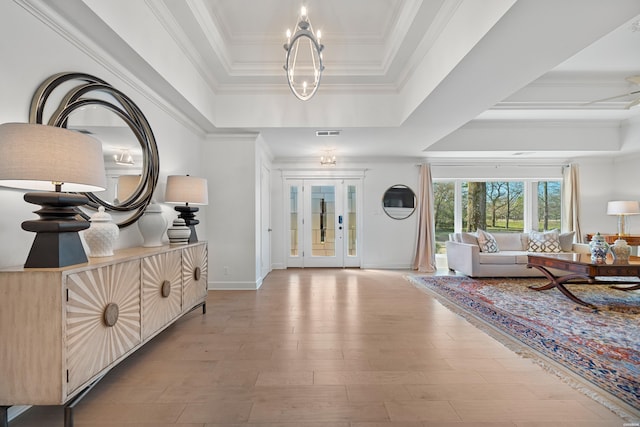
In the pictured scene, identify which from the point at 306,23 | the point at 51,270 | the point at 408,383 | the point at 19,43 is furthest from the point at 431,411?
the point at 19,43

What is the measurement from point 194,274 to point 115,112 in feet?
A: 5.40

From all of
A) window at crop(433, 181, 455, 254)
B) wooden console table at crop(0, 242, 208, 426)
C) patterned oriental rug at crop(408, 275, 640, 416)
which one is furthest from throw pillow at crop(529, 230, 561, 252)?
wooden console table at crop(0, 242, 208, 426)

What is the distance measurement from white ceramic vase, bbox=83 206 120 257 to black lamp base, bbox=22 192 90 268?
329 millimetres

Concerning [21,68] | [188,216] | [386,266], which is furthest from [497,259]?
[21,68]

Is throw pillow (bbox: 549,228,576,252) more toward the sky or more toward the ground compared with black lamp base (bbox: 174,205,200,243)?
more toward the ground

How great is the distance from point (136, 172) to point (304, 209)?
13.6 ft

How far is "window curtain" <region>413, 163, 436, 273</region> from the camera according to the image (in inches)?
250

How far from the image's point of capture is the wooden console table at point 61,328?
1.41 m

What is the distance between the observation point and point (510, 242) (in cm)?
588

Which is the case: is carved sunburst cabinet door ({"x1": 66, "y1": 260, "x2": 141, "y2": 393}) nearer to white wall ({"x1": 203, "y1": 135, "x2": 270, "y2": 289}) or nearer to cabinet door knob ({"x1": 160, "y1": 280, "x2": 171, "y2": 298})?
cabinet door knob ({"x1": 160, "y1": 280, "x2": 171, "y2": 298})

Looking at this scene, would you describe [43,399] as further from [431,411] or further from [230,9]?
[230,9]

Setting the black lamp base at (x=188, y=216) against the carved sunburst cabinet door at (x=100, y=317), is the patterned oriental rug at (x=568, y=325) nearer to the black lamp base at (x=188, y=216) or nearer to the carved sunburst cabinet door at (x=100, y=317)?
the carved sunburst cabinet door at (x=100, y=317)

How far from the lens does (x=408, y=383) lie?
1.96 meters

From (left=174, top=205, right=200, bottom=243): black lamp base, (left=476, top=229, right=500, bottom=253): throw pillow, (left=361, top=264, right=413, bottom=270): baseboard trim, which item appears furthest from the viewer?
(left=361, top=264, right=413, bottom=270): baseboard trim
